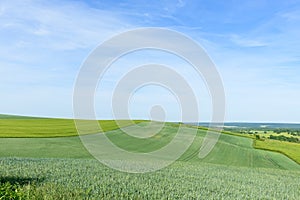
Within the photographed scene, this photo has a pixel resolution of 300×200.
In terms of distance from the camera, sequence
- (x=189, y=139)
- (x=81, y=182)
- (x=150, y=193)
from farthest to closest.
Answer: (x=189, y=139) < (x=81, y=182) < (x=150, y=193)

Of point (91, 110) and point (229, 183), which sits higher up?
point (91, 110)

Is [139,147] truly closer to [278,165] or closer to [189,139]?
[189,139]

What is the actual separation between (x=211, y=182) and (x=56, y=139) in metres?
31.2

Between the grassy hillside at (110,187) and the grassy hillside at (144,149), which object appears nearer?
the grassy hillside at (110,187)

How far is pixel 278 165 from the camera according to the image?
3884 cm

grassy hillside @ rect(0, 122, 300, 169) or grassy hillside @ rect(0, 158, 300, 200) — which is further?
grassy hillside @ rect(0, 122, 300, 169)

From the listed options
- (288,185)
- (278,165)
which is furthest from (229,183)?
(278,165)

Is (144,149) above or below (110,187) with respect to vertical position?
below

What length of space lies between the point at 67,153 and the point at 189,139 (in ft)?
77.2

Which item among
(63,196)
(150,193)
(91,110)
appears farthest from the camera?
(91,110)

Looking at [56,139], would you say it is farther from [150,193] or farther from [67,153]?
[150,193]

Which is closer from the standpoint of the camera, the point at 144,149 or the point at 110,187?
the point at 110,187

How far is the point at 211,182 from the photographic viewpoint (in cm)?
1642

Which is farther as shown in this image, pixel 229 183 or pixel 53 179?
pixel 229 183
